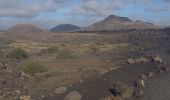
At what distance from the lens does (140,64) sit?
67.1 m

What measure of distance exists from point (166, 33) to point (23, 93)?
146m

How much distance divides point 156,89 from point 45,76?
52.6 feet

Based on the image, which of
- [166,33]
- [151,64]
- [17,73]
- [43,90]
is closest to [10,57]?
[17,73]

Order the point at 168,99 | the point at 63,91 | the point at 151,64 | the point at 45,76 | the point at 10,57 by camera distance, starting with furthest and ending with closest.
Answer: the point at 10,57
the point at 151,64
the point at 45,76
the point at 63,91
the point at 168,99

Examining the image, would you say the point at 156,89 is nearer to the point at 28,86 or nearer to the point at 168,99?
the point at 168,99

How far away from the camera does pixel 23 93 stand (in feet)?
140

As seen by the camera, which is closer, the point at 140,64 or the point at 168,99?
the point at 168,99

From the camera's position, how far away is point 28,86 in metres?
46.4

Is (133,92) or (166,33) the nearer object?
(133,92)

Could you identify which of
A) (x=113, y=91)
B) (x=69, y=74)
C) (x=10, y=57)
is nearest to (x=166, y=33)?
(x=10, y=57)

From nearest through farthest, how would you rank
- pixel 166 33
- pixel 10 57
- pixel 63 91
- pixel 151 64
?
pixel 63 91 → pixel 151 64 → pixel 10 57 → pixel 166 33

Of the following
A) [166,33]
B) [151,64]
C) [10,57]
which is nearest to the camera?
[151,64]

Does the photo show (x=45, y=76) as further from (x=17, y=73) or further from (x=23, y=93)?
(x=23, y=93)

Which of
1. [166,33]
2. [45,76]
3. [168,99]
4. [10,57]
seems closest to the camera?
[168,99]
